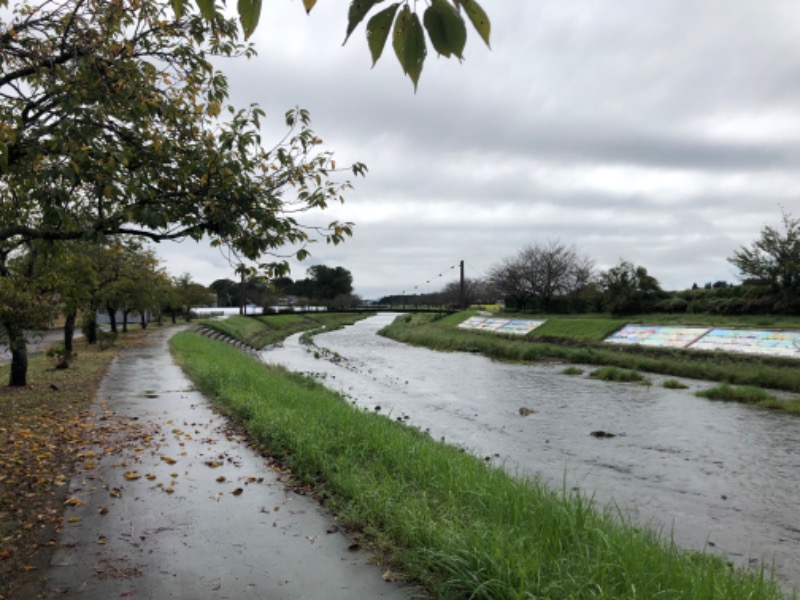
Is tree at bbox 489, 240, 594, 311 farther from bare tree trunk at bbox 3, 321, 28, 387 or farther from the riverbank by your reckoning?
bare tree trunk at bbox 3, 321, 28, 387

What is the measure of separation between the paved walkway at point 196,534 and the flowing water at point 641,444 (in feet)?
10.5

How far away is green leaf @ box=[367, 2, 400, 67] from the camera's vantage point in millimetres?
1729

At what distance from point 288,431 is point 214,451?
974 millimetres

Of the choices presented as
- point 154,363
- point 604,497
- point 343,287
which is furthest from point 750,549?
point 343,287

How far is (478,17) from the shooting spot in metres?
1.71

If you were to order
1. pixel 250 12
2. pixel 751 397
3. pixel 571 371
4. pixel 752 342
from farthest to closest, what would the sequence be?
pixel 571 371, pixel 752 342, pixel 751 397, pixel 250 12

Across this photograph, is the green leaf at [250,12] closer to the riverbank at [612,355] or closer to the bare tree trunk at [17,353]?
the bare tree trunk at [17,353]

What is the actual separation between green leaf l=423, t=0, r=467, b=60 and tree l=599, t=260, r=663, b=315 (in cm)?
3730

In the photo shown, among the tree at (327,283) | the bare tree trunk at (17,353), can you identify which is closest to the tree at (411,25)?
the bare tree trunk at (17,353)

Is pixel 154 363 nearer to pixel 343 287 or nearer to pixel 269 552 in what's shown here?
pixel 269 552

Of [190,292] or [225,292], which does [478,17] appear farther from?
[225,292]

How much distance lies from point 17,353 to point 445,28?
48.9 ft

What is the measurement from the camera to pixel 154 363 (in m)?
19.5

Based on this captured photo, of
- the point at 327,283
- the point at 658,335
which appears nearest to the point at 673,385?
the point at 658,335
